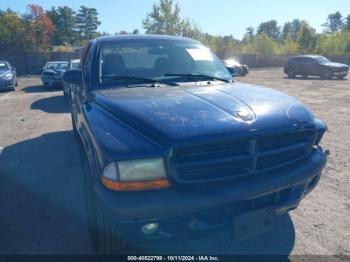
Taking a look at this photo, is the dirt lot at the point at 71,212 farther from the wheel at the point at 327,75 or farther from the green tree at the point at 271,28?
the green tree at the point at 271,28

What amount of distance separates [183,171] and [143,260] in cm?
90

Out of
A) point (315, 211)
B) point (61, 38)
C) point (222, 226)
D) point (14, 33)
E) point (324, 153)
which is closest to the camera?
point (222, 226)

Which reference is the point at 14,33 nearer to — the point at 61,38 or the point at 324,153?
the point at 61,38

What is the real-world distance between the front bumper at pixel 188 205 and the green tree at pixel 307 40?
49.3 m

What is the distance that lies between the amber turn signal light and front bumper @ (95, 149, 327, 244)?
3cm

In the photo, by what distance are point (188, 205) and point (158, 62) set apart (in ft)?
7.19

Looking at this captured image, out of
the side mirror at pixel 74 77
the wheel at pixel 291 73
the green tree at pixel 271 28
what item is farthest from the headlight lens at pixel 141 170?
the green tree at pixel 271 28

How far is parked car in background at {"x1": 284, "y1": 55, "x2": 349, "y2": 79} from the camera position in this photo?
23.2m

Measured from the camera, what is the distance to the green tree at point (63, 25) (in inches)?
2953

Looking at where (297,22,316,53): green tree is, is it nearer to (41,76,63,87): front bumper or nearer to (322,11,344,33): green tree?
(41,76,63,87): front bumper

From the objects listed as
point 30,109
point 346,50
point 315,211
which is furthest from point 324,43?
point 315,211

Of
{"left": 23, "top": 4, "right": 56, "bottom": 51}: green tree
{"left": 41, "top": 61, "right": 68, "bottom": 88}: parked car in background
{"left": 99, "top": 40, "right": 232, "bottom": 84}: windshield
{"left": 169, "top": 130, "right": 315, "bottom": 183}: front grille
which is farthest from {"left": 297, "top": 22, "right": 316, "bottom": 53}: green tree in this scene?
{"left": 169, "top": 130, "right": 315, "bottom": 183}: front grille

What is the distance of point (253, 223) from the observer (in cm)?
249

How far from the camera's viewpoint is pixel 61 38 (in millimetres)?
74875
